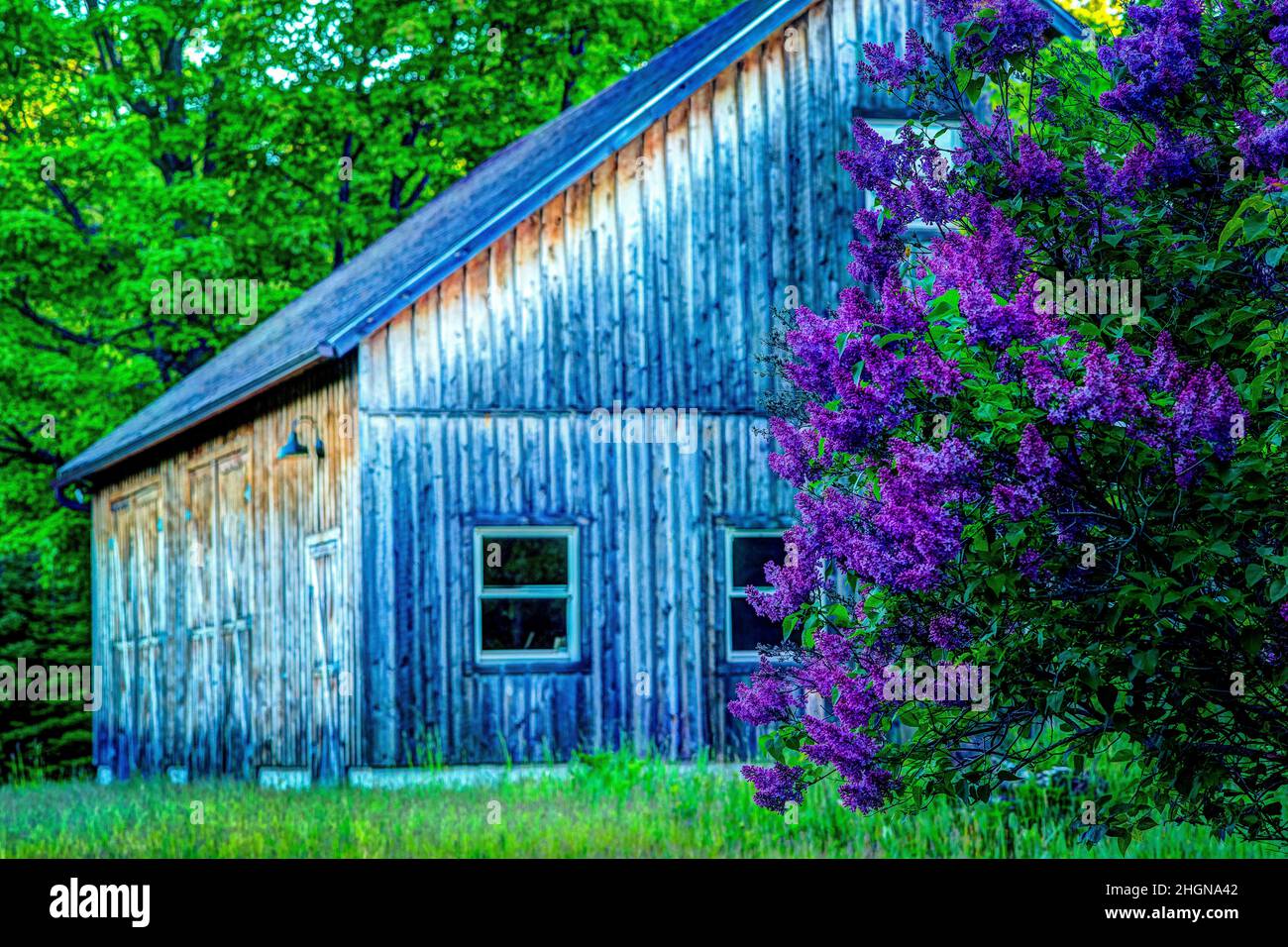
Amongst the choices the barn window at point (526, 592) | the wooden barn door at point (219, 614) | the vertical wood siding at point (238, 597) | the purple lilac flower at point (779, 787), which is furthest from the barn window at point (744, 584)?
the purple lilac flower at point (779, 787)

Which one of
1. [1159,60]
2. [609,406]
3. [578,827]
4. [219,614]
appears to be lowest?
[578,827]

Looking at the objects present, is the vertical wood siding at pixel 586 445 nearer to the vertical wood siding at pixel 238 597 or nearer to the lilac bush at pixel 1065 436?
the vertical wood siding at pixel 238 597

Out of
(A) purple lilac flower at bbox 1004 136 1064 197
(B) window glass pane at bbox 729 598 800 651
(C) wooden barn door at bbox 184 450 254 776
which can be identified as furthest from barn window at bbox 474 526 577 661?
(A) purple lilac flower at bbox 1004 136 1064 197

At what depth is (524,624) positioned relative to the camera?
17641mm

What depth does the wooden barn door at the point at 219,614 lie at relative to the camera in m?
20.3

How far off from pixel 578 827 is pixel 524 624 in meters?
5.39

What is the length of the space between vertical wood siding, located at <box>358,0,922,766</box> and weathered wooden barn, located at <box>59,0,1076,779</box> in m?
0.02

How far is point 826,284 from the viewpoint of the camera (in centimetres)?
1855

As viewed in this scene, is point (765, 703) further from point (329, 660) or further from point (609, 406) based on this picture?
point (329, 660)

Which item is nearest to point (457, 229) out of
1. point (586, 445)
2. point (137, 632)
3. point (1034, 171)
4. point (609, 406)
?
point (609, 406)

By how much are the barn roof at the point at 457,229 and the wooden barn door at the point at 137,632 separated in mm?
904

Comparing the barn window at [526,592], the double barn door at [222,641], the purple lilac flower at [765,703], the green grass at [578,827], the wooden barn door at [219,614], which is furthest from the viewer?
the wooden barn door at [219,614]
